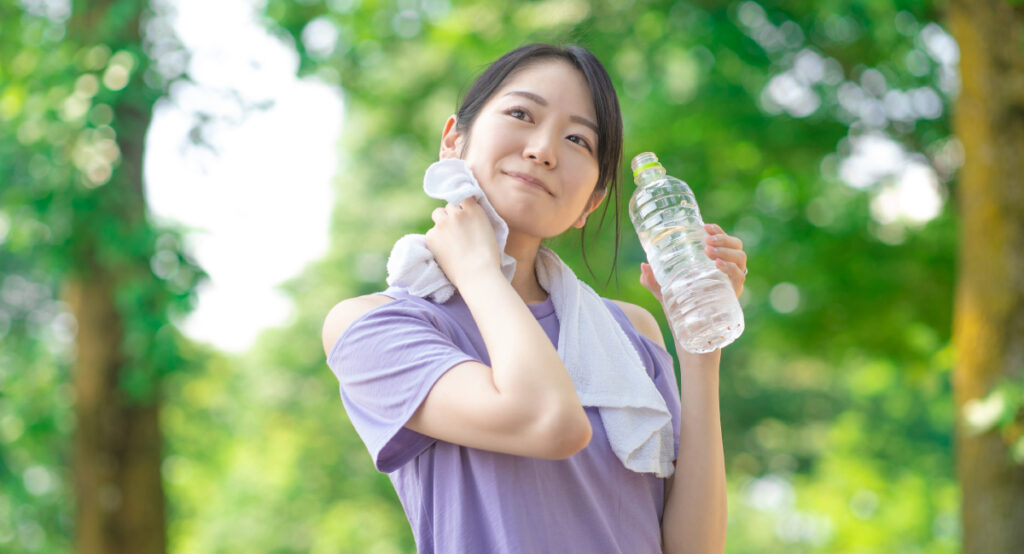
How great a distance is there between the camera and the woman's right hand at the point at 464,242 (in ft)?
5.30

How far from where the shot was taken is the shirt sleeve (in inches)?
60.1

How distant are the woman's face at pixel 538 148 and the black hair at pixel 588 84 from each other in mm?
18

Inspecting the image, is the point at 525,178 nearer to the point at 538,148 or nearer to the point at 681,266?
the point at 538,148

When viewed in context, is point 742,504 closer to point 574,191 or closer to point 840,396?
point 840,396

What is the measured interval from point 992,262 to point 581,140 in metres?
4.70

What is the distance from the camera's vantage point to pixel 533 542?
158cm

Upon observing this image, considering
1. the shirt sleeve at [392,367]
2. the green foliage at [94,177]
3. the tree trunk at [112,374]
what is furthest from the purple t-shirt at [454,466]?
the tree trunk at [112,374]

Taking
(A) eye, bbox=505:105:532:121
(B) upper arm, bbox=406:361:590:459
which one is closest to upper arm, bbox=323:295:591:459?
(B) upper arm, bbox=406:361:590:459

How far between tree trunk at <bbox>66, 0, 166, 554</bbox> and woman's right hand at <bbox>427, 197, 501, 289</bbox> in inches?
192

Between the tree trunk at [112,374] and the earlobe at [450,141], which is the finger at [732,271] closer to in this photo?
the earlobe at [450,141]

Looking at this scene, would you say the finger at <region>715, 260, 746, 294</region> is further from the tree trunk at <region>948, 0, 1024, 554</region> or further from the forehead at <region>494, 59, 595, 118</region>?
the tree trunk at <region>948, 0, 1024, 554</region>

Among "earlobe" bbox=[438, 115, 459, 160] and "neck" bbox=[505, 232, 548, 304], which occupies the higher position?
"earlobe" bbox=[438, 115, 459, 160]

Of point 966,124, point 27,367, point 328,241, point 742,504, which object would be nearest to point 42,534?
point 27,367

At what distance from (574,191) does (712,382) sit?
1.52ft
